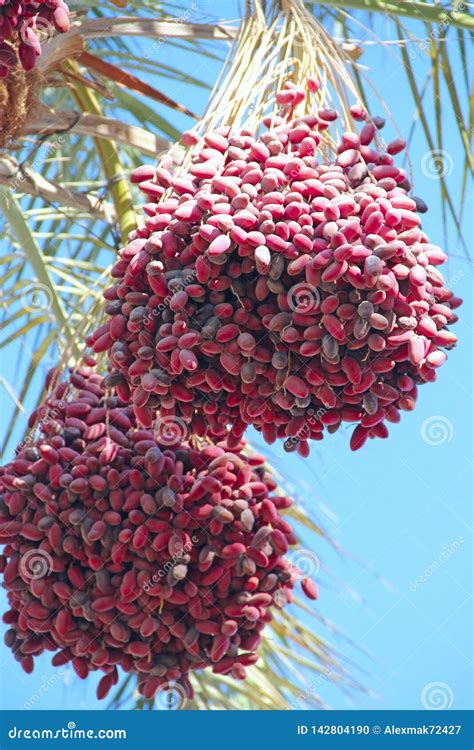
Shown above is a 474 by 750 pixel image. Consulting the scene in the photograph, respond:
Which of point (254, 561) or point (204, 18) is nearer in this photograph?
point (254, 561)

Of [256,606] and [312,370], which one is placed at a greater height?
[312,370]

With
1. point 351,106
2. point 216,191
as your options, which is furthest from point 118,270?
point 351,106

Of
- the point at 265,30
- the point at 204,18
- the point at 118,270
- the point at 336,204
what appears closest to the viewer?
the point at 336,204

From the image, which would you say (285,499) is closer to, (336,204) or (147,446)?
(147,446)

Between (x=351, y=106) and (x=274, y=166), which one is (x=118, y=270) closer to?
(x=274, y=166)

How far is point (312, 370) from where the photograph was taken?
1.41 m

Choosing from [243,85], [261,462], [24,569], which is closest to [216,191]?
[243,85]

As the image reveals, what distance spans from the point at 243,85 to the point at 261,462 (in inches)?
Result: 24.8

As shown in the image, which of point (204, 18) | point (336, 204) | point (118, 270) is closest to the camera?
point (336, 204)

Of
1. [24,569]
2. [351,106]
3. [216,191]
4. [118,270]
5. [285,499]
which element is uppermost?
[351,106]

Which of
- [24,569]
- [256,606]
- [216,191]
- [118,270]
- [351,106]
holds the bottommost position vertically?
[24,569]

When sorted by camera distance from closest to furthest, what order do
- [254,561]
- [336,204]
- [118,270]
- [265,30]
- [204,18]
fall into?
[336,204] < [118,270] < [265,30] < [254,561] < [204,18]

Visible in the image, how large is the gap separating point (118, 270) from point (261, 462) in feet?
1.75

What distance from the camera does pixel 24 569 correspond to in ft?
5.92
